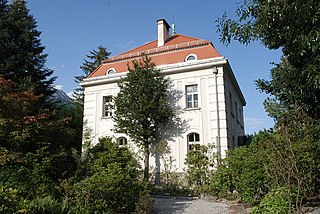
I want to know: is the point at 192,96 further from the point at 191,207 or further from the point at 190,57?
the point at 191,207

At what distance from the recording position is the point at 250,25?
5.83 meters

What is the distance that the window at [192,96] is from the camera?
17002 millimetres

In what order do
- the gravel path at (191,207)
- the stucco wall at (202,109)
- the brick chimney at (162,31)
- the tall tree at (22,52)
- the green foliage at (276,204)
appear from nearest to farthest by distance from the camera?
the green foliage at (276,204), the gravel path at (191,207), the stucco wall at (202,109), the tall tree at (22,52), the brick chimney at (162,31)

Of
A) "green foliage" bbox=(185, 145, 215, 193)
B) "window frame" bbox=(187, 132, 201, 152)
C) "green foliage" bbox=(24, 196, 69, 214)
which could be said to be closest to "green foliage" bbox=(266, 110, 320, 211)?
"green foliage" bbox=(185, 145, 215, 193)

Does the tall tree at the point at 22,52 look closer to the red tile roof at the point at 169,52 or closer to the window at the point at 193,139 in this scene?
the red tile roof at the point at 169,52

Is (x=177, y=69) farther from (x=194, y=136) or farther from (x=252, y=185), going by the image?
(x=252, y=185)

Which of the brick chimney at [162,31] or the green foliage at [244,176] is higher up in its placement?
the brick chimney at [162,31]

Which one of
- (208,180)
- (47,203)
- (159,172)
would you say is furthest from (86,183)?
(159,172)

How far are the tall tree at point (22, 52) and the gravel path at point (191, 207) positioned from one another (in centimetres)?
1218

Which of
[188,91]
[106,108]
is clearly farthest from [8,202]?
[106,108]

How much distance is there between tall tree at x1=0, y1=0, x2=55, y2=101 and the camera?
62.4 ft

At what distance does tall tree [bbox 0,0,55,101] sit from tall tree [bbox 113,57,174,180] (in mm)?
6620

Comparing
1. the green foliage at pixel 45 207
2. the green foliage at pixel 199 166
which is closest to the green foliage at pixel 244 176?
the green foliage at pixel 199 166

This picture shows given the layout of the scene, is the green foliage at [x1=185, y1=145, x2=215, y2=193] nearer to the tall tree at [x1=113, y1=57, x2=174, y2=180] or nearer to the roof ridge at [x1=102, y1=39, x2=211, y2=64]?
the tall tree at [x1=113, y1=57, x2=174, y2=180]
